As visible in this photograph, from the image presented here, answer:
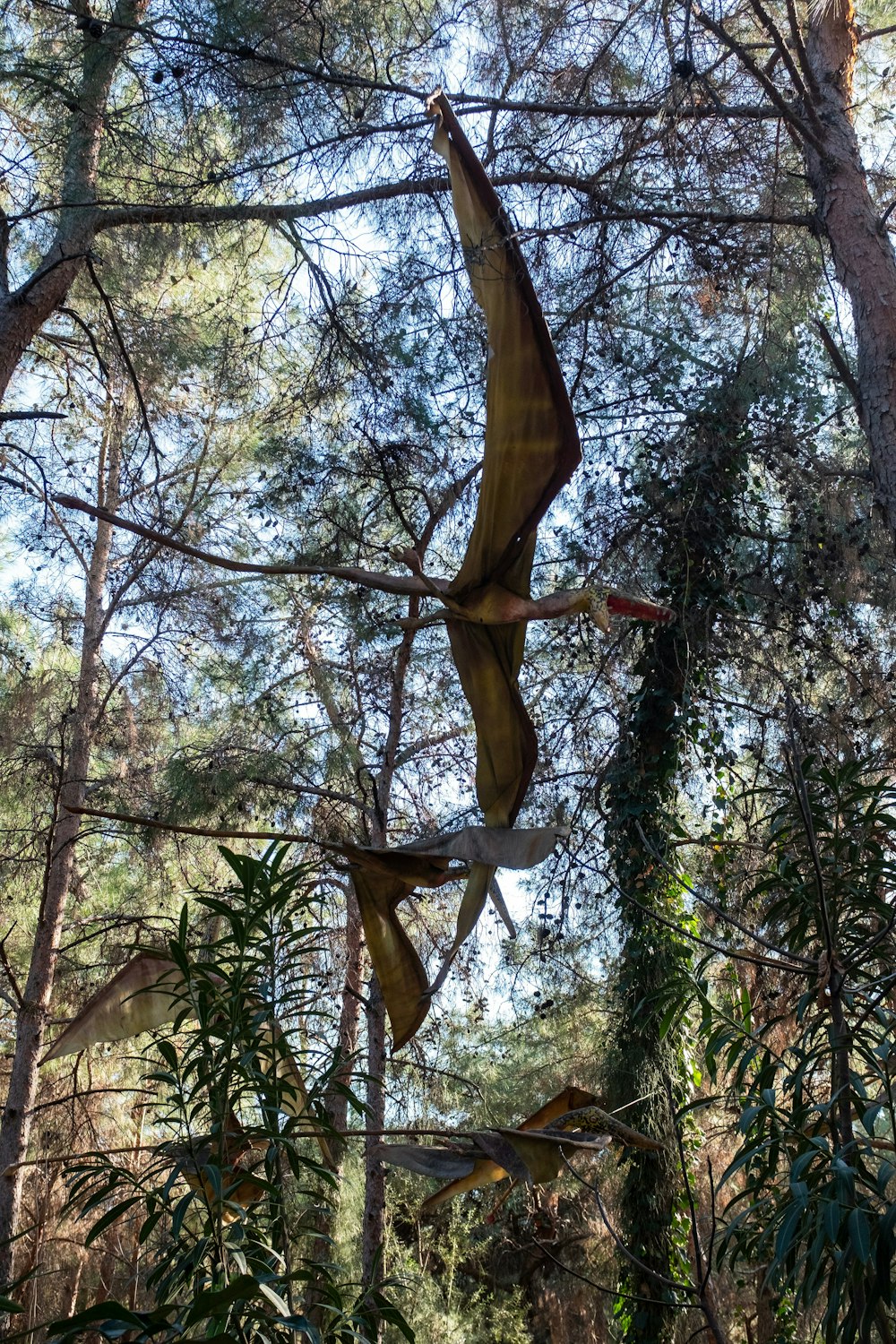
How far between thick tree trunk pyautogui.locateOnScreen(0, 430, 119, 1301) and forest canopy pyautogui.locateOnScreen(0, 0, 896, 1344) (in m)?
0.02

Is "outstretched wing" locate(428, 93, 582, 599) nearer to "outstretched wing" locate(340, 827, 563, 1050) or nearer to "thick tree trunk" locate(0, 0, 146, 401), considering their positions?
"outstretched wing" locate(340, 827, 563, 1050)

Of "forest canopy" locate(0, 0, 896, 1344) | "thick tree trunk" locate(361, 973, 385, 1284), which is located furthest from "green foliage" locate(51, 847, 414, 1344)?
A: "thick tree trunk" locate(361, 973, 385, 1284)

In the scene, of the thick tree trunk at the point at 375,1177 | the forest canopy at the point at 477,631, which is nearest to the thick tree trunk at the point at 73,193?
the forest canopy at the point at 477,631

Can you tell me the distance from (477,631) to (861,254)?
226 centimetres

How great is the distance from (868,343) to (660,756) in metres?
2.06

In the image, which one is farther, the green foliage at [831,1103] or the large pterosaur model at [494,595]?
the large pterosaur model at [494,595]

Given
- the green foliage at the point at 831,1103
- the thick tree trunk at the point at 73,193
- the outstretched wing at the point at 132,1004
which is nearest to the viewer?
the green foliage at the point at 831,1103

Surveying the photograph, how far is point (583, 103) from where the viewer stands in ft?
13.7

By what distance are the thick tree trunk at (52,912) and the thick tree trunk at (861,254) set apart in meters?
2.90

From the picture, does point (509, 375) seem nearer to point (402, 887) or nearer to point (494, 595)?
point (494, 595)

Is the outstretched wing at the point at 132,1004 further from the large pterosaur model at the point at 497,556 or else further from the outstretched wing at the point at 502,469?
the outstretched wing at the point at 502,469

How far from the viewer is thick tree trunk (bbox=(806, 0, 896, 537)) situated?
3434 mm

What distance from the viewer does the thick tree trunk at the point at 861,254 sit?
3434mm

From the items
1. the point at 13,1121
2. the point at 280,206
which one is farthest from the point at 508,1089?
the point at 280,206
